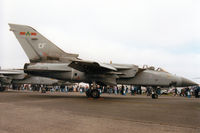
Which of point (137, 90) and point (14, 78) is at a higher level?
point (14, 78)

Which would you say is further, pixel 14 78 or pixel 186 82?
pixel 14 78

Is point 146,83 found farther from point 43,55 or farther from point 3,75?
point 3,75

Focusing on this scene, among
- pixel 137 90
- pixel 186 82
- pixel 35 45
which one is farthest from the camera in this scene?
pixel 137 90

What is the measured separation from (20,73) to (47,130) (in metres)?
23.9

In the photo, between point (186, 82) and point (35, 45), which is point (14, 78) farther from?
point (186, 82)

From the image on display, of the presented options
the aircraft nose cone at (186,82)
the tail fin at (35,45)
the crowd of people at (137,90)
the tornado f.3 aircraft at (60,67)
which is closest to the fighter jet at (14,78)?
the crowd of people at (137,90)

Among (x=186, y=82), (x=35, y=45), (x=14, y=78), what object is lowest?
(x=186, y=82)

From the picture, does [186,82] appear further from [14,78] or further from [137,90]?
[14,78]

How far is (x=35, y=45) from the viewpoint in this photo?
510 inches

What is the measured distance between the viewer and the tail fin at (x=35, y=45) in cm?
1280

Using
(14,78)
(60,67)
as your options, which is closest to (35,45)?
(60,67)

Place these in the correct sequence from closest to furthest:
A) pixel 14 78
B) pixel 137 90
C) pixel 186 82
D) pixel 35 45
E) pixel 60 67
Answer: pixel 60 67 → pixel 35 45 → pixel 186 82 → pixel 14 78 → pixel 137 90

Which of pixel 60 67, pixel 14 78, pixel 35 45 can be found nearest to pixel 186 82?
pixel 60 67

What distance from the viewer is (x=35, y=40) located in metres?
13.0
